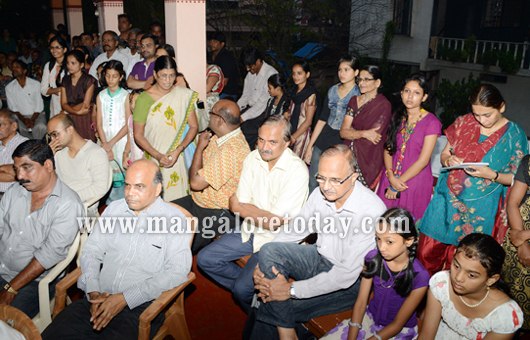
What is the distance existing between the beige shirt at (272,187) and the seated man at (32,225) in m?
1.13

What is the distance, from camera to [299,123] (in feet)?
15.8

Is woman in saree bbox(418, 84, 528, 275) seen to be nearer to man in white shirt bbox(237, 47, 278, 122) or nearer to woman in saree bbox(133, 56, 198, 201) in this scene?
woman in saree bbox(133, 56, 198, 201)

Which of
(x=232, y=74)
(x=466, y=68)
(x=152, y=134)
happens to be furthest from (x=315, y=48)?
(x=152, y=134)

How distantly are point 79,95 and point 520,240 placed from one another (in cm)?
434

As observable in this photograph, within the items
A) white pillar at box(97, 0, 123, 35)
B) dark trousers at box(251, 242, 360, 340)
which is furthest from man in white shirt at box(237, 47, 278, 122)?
white pillar at box(97, 0, 123, 35)

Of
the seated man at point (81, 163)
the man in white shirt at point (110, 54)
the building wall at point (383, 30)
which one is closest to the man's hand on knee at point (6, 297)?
the seated man at point (81, 163)

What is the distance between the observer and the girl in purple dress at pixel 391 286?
2.44 metres

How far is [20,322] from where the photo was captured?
226 cm

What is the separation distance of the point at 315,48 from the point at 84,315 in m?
9.38

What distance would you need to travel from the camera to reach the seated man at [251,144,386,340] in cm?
271

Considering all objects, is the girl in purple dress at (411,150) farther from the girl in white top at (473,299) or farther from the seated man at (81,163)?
the seated man at (81,163)

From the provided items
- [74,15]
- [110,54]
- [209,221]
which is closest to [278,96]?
[209,221]

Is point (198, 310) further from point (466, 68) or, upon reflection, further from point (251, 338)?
point (466, 68)

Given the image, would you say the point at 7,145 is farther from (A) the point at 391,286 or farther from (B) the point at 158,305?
(A) the point at 391,286
